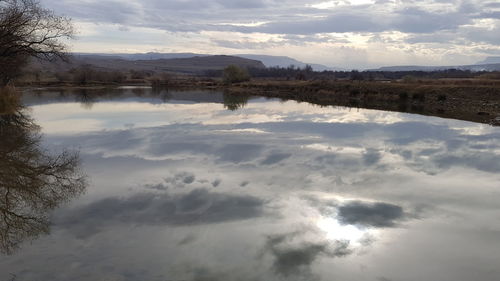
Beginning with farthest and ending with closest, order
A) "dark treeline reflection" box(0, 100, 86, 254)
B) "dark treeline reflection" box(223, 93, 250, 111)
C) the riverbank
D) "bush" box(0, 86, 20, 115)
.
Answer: "dark treeline reflection" box(223, 93, 250, 111)
the riverbank
"bush" box(0, 86, 20, 115)
"dark treeline reflection" box(0, 100, 86, 254)

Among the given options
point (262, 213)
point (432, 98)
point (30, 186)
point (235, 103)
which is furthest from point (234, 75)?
Answer: point (262, 213)

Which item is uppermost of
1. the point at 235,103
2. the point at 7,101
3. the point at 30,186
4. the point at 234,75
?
the point at 234,75

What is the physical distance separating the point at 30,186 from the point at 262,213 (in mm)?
5955

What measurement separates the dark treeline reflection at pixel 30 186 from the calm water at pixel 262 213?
0.06 m

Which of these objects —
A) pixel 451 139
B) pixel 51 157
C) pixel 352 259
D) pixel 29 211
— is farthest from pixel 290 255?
pixel 451 139

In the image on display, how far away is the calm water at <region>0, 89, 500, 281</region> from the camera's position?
6477mm

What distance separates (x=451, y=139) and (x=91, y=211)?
634 inches

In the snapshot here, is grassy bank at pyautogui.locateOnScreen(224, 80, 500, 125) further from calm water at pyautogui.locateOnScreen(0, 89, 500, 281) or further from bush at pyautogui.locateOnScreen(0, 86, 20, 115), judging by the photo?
bush at pyautogui.locateOnScreen(0, 86, 20, 115)

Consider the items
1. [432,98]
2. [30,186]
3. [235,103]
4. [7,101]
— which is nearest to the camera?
[30,186]

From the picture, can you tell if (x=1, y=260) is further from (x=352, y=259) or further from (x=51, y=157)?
(x=51, y=157)

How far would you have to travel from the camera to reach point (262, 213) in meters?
8.88

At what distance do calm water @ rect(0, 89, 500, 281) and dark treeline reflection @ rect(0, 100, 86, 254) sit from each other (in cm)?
6

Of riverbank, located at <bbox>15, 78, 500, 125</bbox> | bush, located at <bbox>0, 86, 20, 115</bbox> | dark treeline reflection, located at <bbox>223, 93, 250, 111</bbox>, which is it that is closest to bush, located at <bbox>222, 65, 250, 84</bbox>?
riverbank, located at <bbox>15, 78, 500, 125</bbox>

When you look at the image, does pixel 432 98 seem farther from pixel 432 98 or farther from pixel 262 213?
pixel 262 213
